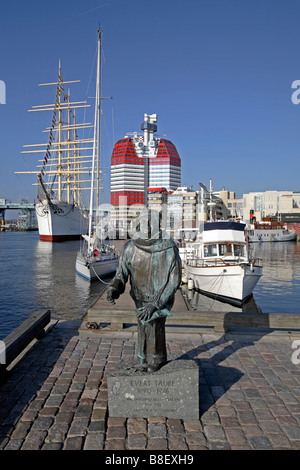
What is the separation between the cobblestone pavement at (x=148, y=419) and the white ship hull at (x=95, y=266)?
19.8 metres

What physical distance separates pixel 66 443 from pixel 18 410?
115cm

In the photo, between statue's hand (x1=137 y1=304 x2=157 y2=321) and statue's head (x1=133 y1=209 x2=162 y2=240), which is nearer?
statue's hand (x1=137 y1=304 x2=157 y2=321)

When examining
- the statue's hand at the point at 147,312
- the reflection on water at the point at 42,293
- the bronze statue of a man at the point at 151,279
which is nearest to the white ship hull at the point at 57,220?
the reflection on water at the point at 42,293

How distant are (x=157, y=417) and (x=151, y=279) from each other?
77.3 inches

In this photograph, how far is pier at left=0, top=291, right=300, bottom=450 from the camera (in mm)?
4172

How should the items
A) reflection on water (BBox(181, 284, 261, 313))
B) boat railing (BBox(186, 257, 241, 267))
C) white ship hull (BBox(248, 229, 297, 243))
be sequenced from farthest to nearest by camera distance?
1. white ship hull (BBox(248, 229, 297, 243))
2. boat railing (BBox(186, 257, 241, 267))
3. reflection on water (BBox(181, 284, 261, 313))

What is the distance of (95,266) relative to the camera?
90.2ft

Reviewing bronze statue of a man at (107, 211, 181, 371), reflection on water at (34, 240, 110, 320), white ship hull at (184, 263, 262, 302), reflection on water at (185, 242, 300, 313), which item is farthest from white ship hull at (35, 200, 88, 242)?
bronze statue of a man at (107, 211, 181, 371)

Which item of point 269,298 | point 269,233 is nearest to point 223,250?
point 269,298

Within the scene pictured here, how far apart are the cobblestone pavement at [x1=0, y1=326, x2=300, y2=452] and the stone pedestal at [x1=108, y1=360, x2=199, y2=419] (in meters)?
0.11

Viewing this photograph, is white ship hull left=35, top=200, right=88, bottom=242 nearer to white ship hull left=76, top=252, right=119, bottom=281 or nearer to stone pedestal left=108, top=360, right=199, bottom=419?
white ship hull left=76, top=252, right=119, bottom=281

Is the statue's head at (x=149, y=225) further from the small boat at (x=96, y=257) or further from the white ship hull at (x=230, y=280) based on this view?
the small boat at (x=96, y=257)
